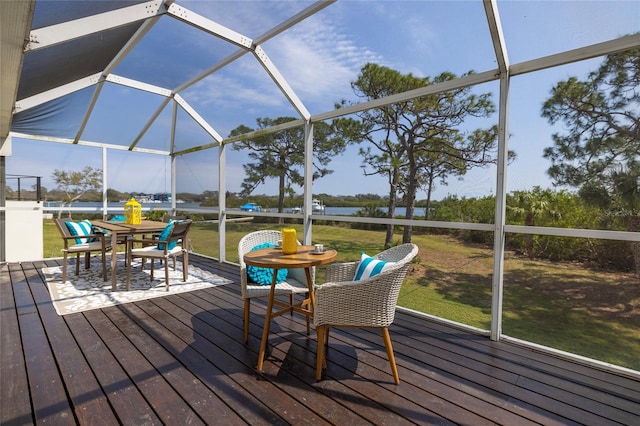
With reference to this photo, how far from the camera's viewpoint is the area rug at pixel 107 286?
3.53 m

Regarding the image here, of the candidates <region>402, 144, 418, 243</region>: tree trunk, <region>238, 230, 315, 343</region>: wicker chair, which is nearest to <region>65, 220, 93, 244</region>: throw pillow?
<region>238, 230, 315, 343</region>: wicker chair

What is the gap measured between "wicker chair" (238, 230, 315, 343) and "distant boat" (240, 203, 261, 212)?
2.35m

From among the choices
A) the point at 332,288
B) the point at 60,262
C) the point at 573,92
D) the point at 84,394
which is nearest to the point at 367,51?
the point at 573,92

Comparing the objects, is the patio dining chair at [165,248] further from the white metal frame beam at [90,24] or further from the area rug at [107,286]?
the white metal frame beam at [90,24]

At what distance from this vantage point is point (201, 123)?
568 cm

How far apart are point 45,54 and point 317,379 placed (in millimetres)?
4157

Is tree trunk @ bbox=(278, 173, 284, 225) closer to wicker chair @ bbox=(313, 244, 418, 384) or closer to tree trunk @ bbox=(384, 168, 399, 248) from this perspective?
tree trunk @ bbox=(384, 168, 399, 248)

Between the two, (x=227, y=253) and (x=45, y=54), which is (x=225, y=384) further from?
(x=227, y=253)

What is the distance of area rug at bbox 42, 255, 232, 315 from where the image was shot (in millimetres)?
3526

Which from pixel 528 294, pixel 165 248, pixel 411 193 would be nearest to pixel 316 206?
pixel 411 193

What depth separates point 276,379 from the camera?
2.03 metres

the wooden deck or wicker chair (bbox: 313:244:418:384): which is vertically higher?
wicker chair (bbox: 313:244:418:384)

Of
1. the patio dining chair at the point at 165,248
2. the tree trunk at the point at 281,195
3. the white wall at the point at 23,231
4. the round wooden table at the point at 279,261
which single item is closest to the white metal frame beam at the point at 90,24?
the patio dining chair at the point at 165,248

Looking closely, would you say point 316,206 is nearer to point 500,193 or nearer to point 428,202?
point 428,202
